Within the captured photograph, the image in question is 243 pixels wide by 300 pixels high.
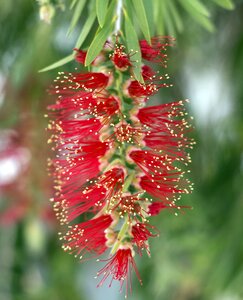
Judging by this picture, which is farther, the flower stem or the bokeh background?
the bokeh background

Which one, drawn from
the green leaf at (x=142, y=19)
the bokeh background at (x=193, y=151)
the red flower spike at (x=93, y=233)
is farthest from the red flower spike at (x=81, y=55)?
the bokeh background at (x=193, y=151)

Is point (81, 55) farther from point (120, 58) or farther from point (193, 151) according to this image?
point (193, 151)

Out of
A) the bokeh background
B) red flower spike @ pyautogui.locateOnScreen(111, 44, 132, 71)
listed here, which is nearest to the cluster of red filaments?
red flower spike @ pyautogui.locateOnScreen(111, 44, 132, 71)

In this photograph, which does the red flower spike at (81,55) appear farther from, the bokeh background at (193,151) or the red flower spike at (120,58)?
the bokeh background at (193,151)

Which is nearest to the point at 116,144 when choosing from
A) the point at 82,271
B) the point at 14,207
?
the point at 14,207

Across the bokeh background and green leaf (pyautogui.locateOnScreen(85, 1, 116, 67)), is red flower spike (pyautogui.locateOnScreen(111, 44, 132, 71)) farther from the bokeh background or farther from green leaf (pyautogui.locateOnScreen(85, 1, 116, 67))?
the bokeh background

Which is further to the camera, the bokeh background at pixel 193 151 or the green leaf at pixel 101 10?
the bokeh background at pixel 193 151
